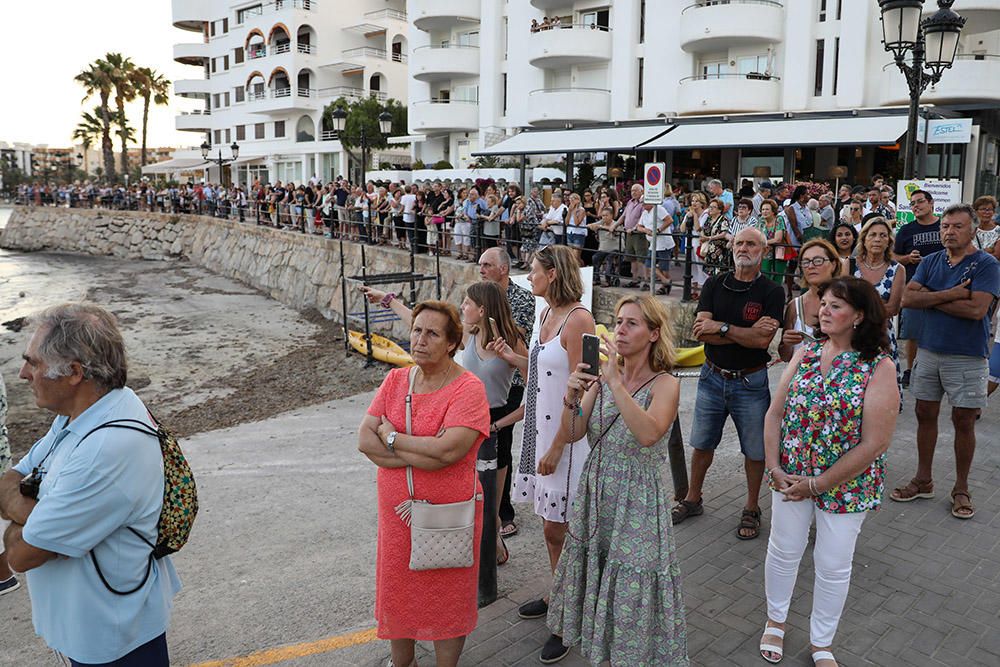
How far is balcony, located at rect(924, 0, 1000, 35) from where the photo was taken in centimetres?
1844

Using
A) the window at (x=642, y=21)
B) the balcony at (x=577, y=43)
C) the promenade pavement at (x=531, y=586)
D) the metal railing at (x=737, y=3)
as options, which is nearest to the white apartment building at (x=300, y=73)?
the balcony at (x=577, y=43)

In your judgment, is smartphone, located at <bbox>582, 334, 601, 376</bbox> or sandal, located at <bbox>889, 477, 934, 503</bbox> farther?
sandal, located at <bbox>889, 477, 934, 503</bbox>

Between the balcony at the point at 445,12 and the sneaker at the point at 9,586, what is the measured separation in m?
31.9

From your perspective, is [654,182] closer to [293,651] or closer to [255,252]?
[293,651]

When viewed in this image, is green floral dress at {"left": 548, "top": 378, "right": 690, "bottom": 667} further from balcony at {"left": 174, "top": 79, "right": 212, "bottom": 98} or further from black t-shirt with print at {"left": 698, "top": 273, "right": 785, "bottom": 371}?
balcony at {"left": 174, "top": 79, "right": 212, "bottom": 98}

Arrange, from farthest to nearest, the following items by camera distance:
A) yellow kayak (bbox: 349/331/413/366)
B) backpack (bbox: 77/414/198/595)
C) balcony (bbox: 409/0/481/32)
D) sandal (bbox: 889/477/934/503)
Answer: balcony (bbox: 409/0/481/32)
yellow kayak (bbox: 349/331/413/366)
sandal (bbox: 889/477/934/503)
backpack (bbox: 77/414/198/595)

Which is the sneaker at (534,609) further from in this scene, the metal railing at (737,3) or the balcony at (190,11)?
the balcony at (190,11)

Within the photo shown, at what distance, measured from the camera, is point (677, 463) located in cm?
518

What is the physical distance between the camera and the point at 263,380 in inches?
569

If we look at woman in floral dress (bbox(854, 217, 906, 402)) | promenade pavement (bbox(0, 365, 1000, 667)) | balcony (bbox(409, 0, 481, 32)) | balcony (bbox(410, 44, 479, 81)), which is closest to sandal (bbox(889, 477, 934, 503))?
promenade pavement (bbox(0, 365, 1000, 667))

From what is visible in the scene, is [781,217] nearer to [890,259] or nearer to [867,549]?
[890,259]

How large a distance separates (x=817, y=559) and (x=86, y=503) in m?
3.05

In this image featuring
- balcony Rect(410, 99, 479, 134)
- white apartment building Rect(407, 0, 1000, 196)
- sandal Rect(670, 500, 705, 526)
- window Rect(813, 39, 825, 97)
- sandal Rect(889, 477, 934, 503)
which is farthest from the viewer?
balcony Rect(410, 99, 479, 134)

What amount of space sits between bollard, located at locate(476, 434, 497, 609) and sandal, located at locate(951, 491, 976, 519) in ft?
10.5
